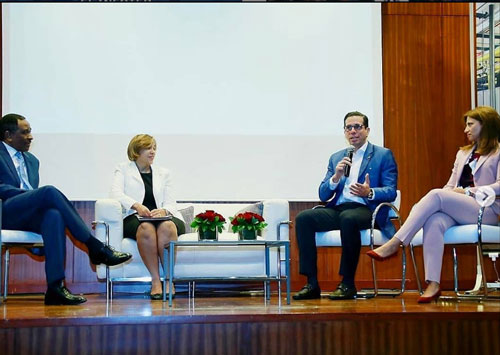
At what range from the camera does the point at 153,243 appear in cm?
459

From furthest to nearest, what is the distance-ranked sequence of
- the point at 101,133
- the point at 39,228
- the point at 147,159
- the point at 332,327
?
the point at 101,133 → the point at 147,159 → the point at 39,228 → the point at 332,327

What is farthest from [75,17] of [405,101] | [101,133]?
[405,101]

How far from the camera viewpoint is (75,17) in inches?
221

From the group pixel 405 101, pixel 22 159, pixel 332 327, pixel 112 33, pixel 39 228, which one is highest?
pixel 112 33

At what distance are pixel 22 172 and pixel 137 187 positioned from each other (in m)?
0.81

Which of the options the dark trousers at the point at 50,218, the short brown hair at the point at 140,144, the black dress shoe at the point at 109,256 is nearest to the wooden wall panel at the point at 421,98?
the short brown hair at the point at 140,144

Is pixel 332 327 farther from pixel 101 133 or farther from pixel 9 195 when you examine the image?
pixel 101 133

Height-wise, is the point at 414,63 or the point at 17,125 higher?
the point at 414,63

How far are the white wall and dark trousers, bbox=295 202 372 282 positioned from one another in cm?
113

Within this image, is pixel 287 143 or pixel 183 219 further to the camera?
pixel 287 143

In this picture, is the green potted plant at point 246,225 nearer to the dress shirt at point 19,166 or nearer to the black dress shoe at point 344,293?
the black dress shoe at point 344,293

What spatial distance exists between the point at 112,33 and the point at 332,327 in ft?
10.8

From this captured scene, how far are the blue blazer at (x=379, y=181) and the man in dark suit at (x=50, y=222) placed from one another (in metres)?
1.43

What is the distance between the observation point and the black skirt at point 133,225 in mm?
4781
